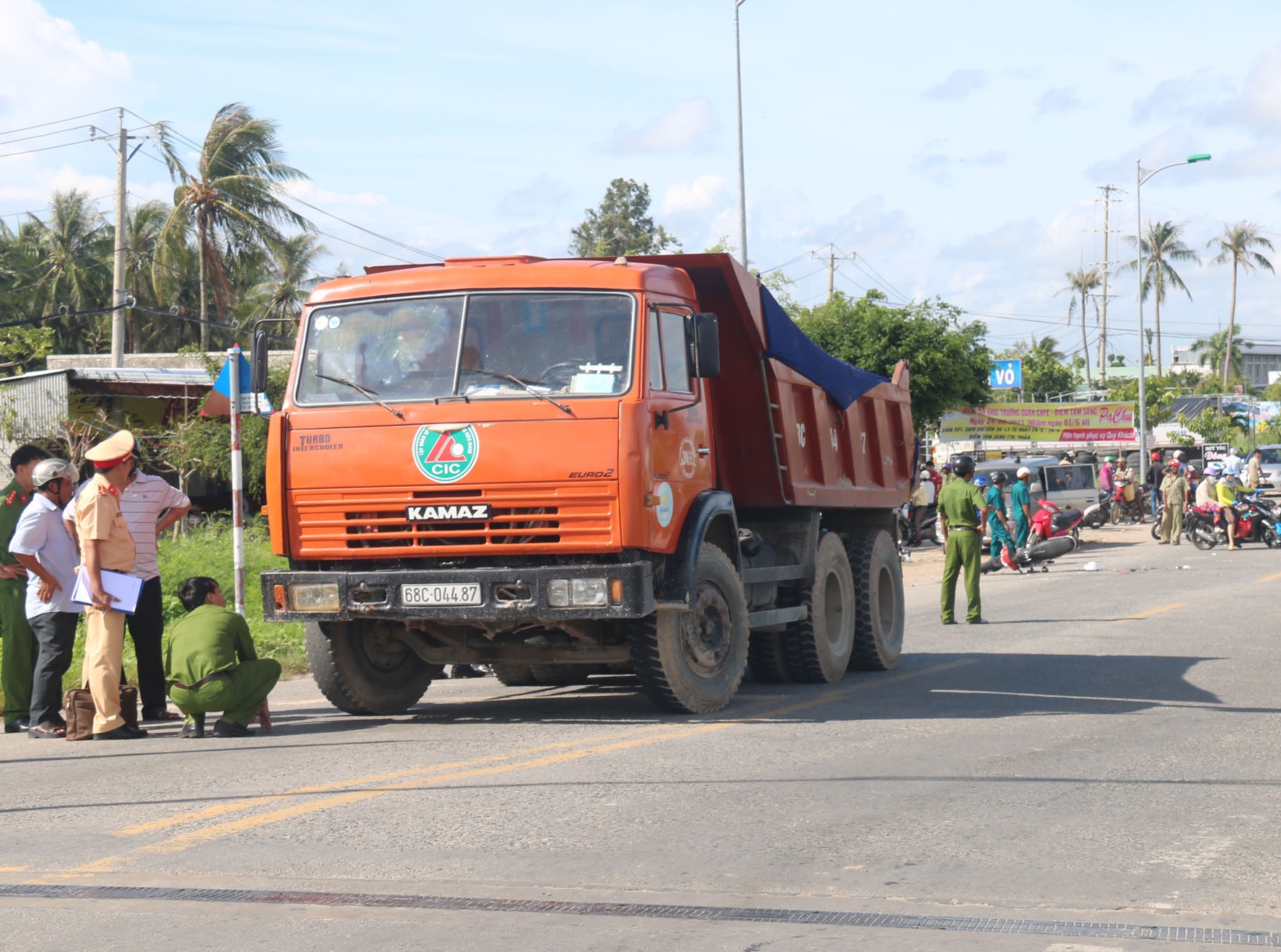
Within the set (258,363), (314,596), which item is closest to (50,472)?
(258,363)

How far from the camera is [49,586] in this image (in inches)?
363

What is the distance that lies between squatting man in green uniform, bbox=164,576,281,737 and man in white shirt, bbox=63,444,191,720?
0.46 m

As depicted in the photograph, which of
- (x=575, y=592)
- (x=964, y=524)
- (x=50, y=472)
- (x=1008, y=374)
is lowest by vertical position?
(x=575, y=592)

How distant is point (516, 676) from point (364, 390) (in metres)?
3.03

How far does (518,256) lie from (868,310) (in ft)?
103

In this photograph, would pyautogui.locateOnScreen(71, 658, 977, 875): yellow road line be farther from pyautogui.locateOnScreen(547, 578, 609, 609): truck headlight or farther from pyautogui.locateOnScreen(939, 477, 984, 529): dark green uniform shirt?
pyautogui.locateOnScreen(939, 477, 984, 529): dark green uniform shirt

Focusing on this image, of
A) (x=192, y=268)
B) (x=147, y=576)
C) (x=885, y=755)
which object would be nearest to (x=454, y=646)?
(x=147, y=576)

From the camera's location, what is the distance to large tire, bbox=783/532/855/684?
1139cm

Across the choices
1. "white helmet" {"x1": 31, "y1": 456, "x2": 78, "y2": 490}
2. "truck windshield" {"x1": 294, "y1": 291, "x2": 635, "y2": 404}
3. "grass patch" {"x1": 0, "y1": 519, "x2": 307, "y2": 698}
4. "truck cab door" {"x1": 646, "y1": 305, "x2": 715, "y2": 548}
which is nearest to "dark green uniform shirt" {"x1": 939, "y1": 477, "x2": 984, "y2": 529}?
"grass patch" {"x1": 0, "y1": 519, "x2": 307, "y2": 698}

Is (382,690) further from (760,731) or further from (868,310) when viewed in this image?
(868,310)

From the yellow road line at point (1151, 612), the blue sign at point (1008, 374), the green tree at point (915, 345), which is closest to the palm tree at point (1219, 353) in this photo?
the blue sign at point (1008, 374)

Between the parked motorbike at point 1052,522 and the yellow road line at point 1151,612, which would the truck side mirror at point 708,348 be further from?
the parked motorbike at point 1052,522

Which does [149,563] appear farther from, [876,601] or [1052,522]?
[1052,522]

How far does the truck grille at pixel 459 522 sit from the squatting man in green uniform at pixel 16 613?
6.18 ft
